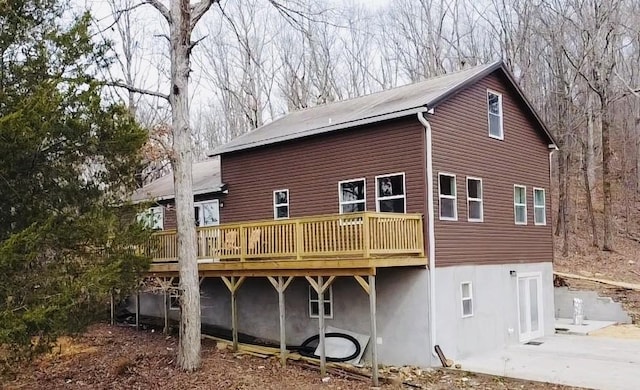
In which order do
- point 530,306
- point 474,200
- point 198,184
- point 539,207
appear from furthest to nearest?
1. point 198,184
2. point 539,207
3. point 530,306
4. point 474,200

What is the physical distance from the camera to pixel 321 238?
43.4 feet

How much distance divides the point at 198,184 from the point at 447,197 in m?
9.33

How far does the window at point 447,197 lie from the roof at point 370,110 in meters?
1.87

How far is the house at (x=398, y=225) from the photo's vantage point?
44.8 ft

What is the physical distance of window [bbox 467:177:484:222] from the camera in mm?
15555

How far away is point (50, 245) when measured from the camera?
9.95 metres

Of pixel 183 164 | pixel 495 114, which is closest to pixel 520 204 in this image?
pixel 495 114

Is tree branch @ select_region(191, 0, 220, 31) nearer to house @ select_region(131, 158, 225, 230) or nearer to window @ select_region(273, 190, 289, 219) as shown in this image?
window @ select_region(273, 190, 289, 219)

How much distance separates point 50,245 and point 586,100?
2980cm

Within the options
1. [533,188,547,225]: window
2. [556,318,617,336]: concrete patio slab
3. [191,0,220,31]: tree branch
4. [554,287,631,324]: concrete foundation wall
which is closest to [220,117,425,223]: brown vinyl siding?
[191,0,220,31]: tree branch

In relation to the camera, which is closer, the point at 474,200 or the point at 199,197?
the point at 474,200

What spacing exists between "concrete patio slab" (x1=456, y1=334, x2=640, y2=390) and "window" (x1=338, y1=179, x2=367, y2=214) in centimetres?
444

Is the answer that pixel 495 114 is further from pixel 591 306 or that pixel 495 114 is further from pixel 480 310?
pixel 591 306

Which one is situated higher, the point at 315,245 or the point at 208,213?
the point at 208,213
